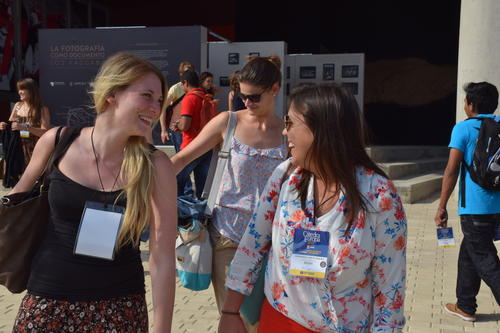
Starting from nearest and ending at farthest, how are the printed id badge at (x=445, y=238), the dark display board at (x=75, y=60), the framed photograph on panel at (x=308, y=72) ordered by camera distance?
the printed id badge at (x=445, y=238), the dark display board at (x=75, y=60), the framed photograph on panel at (x=308, y=72)

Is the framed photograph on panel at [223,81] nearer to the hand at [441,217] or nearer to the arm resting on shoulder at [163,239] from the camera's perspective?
the hand at [441,217]

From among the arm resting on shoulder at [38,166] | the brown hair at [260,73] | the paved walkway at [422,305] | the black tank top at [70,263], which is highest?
the brown hair at [260,73]

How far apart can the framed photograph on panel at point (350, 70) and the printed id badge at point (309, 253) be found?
41.1ft

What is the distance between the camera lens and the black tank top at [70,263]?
1.96 metres

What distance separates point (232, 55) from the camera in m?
13.1

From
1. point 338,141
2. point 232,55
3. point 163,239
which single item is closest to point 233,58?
point 232,55

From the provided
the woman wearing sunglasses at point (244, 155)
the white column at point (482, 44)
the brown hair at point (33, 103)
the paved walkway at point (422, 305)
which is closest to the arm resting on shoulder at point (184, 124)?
the paved walkway at point (422, 305)

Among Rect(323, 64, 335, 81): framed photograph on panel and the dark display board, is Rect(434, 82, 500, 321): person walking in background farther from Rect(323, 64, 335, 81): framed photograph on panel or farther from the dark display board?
Rect(323, 64, 335, 81): framed photograph on panel

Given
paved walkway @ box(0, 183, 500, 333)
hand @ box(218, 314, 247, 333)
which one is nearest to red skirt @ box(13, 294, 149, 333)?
hand @ box(218, 314, 247, 333)

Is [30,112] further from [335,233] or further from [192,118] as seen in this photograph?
[335,233]

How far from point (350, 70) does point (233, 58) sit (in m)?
2.83

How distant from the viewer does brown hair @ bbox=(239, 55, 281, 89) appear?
3010 mm

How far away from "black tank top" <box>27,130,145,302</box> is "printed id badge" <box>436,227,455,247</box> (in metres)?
2.66

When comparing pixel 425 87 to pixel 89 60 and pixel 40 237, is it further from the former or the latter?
pixel 40 237
